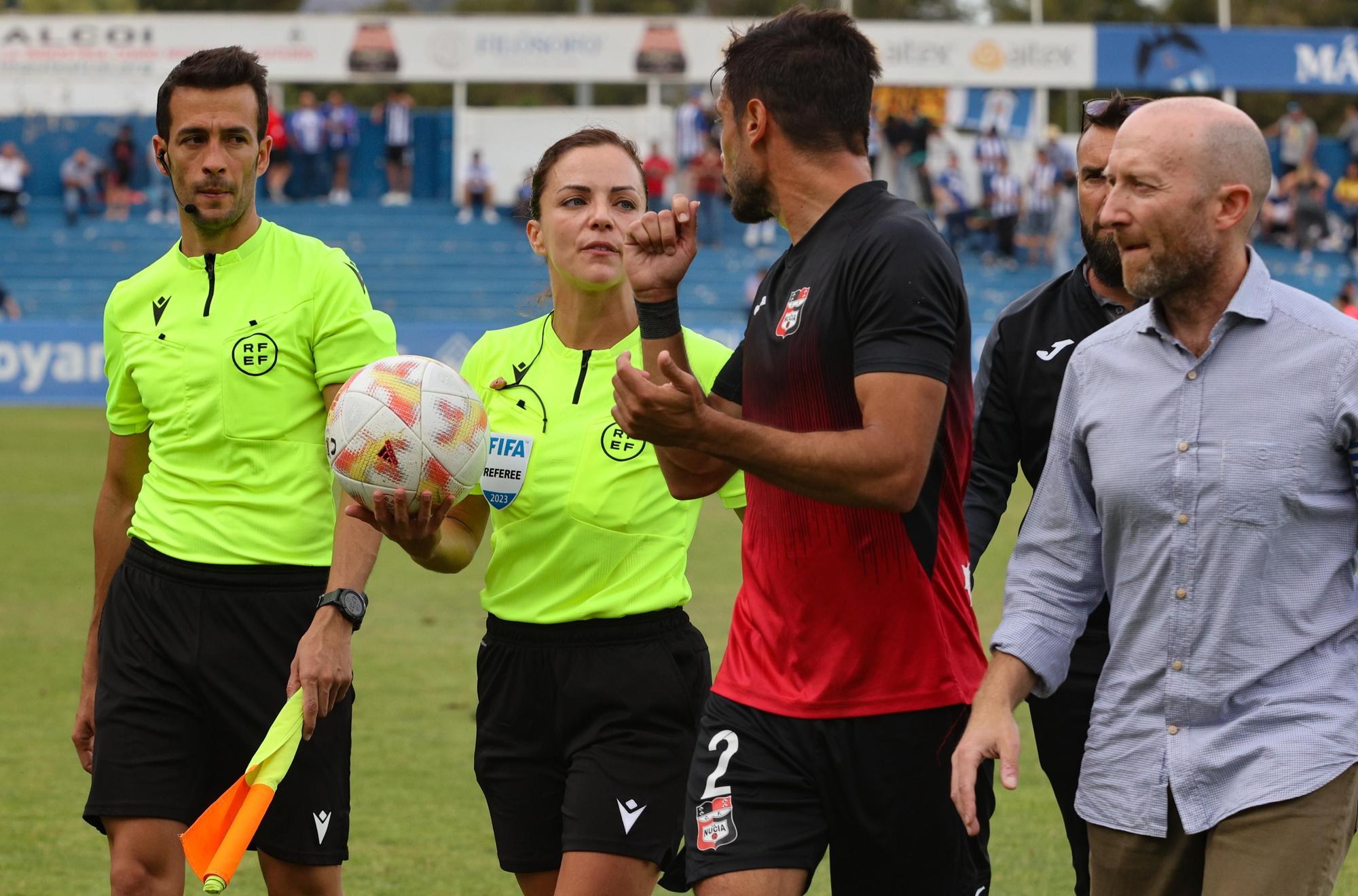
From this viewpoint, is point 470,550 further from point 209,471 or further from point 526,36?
point 526,36

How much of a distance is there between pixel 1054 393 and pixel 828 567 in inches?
57.7

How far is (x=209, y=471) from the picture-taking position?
15.6 ft

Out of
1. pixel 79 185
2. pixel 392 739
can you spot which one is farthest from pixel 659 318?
pixel 79 185

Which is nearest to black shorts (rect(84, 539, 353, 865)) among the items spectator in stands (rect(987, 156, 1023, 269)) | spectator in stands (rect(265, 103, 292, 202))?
spectator in stands (rect(265, 103, 292, 202))

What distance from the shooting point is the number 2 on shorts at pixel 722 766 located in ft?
12.5

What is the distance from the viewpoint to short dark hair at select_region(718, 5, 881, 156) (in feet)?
12.2

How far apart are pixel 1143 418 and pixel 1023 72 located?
40.2 meters

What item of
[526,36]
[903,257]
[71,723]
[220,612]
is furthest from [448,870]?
[526,36]

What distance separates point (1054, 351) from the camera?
497 centimetres

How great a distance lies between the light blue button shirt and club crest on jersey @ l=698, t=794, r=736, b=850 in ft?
2.46

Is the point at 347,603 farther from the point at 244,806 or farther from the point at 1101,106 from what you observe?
the point at 1101,106

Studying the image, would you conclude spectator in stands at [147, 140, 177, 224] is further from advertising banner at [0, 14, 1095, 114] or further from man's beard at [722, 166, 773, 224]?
man's beard at [722, 166, 773, 224]

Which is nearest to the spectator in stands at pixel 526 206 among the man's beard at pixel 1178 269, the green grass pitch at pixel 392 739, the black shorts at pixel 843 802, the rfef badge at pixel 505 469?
the rfef badge at pixel 505 469

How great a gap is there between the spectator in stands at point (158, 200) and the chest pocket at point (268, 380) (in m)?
34.6
